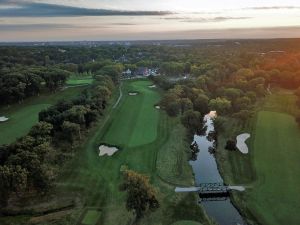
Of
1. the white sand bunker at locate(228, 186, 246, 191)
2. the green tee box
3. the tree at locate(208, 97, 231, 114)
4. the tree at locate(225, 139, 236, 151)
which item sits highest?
the tree at locate(208, 97, 231, 114)

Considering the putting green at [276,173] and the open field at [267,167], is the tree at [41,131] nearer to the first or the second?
the open field at [267,167]

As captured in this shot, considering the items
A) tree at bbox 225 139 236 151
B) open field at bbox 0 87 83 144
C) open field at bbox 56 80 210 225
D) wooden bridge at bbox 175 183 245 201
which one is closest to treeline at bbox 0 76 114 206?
open field at bbox 56 80 210 225

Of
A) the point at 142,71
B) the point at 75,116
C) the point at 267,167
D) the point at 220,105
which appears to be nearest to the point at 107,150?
the point at 75,116

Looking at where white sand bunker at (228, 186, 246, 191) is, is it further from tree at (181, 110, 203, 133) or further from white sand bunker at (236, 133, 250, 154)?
tree at (181, 110, 203, 133)

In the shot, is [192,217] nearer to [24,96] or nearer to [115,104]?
[115,104]

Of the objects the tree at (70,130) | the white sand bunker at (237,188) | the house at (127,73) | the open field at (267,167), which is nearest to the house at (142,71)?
the house at (127,73)
